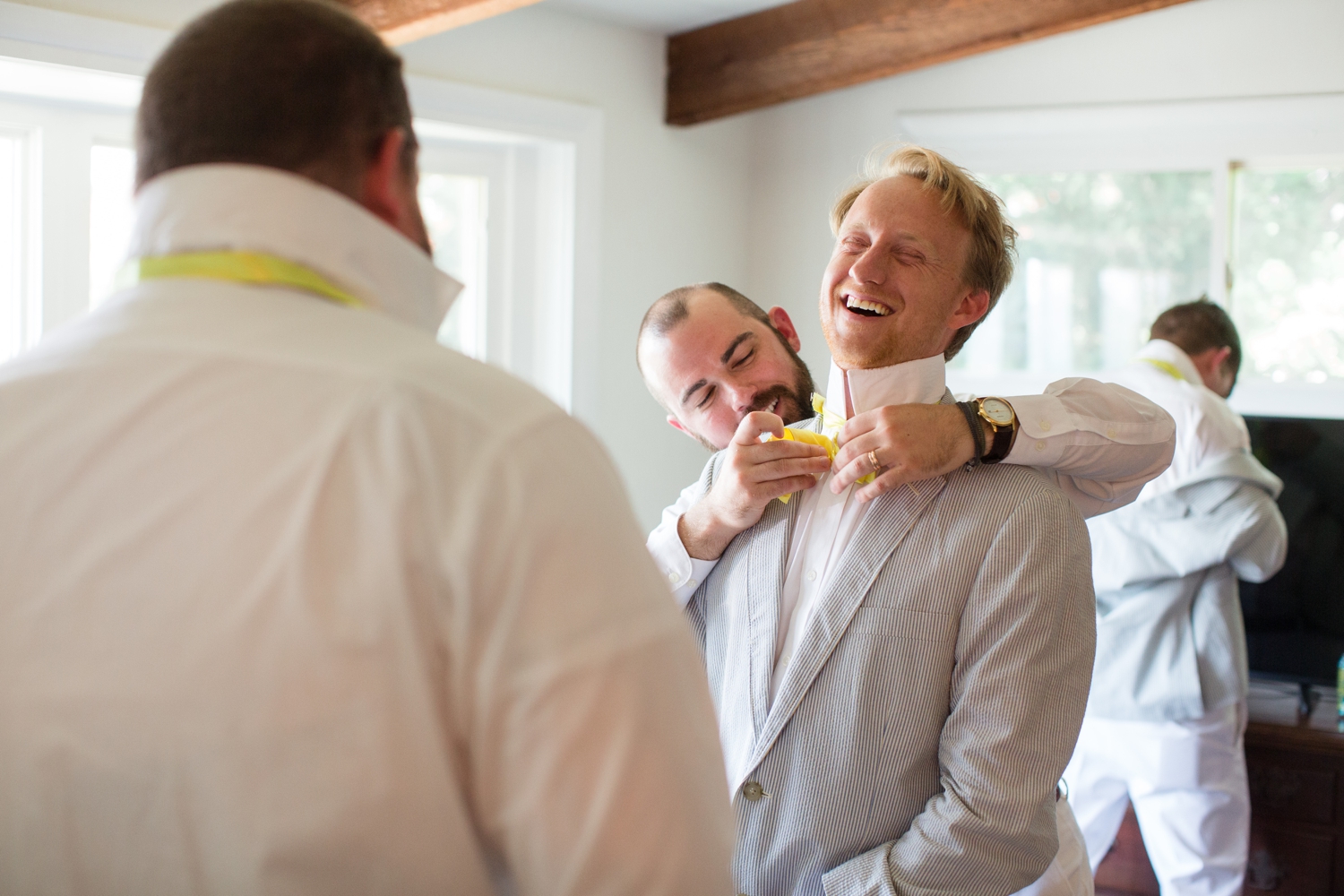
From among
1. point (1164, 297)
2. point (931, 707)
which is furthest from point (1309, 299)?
point (931, 707)

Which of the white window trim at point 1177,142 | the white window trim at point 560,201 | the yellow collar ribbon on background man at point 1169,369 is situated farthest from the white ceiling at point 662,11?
the yellow collar ribbon on background man at point 1169,369

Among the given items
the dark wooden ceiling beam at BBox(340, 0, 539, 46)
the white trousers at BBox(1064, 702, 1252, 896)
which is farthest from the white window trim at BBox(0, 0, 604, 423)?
the white trousers at BBox(1064, 702, 1252, 896)

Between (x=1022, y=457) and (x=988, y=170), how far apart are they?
2.87 meters

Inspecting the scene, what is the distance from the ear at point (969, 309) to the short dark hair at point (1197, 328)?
6.17ft

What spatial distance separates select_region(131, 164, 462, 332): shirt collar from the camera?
69 cm

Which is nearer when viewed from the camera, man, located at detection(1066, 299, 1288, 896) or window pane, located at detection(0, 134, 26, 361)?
window pane, located at detection(0, 134, 26, 361)

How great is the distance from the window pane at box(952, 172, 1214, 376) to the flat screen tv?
0.64 metres

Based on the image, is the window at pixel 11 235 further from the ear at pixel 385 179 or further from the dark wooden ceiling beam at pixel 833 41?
the ear at pixel 385 179

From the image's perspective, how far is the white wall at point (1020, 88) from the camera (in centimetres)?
342

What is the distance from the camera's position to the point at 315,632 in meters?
0.63

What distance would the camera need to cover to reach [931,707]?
127 centimetres

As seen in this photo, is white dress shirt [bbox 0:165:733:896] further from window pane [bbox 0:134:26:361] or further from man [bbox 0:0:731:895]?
window pane [bbox 0:134:26:361]

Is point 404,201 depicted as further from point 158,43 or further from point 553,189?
point 553,189

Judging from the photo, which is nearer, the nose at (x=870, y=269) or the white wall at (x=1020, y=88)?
the nose at (x=870, y=269)
